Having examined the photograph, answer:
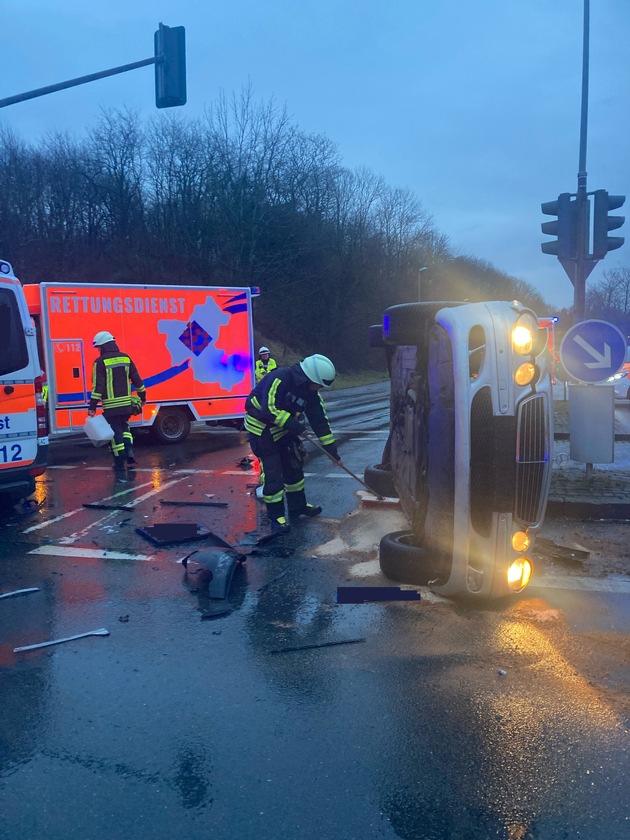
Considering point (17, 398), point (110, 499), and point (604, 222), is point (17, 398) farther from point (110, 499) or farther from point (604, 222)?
point (604, 222)

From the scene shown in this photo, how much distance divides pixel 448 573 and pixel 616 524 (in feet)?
10.2

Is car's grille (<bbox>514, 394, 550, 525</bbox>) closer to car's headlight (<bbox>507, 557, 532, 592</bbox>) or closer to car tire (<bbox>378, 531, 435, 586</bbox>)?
car's headlight (<bbox>507, 557, 532, 592</bbox>)

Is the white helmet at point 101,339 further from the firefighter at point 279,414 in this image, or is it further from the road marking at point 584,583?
the road marking at point 584,583

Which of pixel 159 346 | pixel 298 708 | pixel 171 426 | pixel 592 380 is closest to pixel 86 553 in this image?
pixel 298 708

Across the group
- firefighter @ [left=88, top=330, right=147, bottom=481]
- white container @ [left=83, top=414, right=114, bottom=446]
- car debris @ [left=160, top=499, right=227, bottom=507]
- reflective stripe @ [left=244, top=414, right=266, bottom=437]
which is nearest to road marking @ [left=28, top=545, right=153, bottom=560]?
reflective stripe @ [left=244, top=414, right=266, bottom=437]

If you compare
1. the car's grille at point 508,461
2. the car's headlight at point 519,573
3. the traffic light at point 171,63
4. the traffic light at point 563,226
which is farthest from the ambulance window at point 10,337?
the traffic light at point 563,226

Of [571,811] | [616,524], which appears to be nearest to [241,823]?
[571,811]

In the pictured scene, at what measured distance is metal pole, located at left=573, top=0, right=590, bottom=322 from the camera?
9.34 meters

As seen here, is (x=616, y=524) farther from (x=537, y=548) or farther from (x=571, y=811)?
(x=571, y=811)

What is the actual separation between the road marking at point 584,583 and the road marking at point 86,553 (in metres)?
3.20

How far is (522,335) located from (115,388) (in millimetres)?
6950

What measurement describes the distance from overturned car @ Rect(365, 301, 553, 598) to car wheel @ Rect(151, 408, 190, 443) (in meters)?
8.79

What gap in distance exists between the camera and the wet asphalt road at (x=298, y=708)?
2.74 m

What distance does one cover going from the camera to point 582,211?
9.28 meters
